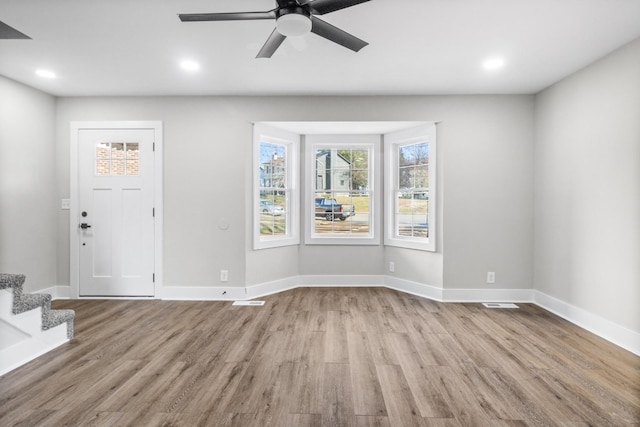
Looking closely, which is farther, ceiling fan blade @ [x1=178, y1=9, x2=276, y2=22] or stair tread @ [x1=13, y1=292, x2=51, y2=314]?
stair tread @ [x1=13, y1=292, x2=51, y2=314]

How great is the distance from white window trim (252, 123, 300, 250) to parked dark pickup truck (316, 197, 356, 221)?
1.14 feet

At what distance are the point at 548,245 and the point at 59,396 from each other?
4824mm

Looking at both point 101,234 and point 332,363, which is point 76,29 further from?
point 332,363

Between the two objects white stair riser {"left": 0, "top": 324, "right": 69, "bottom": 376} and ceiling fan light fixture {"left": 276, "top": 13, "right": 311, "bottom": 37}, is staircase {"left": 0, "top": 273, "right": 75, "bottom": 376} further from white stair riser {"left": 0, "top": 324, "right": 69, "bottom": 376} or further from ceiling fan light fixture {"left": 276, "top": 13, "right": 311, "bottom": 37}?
ceiling fan light fixture {"left": 276, "top": 13, "right": 311, "bottom": 37}

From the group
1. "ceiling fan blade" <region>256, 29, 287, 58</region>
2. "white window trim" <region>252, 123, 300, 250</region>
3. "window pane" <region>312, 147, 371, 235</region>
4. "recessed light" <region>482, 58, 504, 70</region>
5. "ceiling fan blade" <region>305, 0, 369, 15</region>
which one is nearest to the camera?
"ceiling fan blade" <region>305, 0, 369, 15</region>

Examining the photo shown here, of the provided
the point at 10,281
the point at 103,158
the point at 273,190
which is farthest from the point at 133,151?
the point at 10,281

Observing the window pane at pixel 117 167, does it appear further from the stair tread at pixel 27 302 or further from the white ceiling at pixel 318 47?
the stair tread at pixel 27 302

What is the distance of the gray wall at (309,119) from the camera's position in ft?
13.6

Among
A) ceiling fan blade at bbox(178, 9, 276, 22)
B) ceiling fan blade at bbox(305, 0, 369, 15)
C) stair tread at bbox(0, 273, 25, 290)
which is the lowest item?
stair tread at bbox(0, 273, 25, 290)

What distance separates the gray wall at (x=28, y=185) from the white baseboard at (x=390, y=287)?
464 mm

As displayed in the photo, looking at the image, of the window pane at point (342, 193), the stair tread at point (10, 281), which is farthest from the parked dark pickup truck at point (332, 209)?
the stair tread at point (10, 281)

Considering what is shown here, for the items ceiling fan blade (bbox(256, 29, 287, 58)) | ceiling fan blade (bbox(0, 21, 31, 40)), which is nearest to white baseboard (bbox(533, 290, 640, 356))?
ceiling fan blade (bbox(256, 29, 287, 58))

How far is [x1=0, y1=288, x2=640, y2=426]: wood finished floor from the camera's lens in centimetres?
193

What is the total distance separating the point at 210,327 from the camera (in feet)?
10.8
